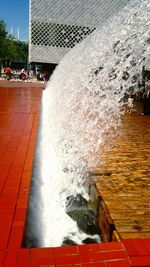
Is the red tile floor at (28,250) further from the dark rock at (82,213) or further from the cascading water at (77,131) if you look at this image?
the dark rock at (82,213)

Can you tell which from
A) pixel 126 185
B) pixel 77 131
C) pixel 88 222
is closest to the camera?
pixel 88 222

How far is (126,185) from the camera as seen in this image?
406 centimetres

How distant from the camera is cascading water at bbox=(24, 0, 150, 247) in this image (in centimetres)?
347

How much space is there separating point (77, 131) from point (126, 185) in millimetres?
2344

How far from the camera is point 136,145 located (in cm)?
630

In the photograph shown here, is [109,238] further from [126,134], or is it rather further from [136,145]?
[126,134]

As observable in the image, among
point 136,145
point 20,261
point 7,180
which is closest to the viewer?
point 20,261

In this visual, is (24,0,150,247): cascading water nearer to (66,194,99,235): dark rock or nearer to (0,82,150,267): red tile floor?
(66,194,99,235): dark rock

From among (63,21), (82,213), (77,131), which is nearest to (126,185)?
(82,213)

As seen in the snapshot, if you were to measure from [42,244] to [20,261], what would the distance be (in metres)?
0.87

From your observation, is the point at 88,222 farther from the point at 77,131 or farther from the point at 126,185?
the point at 77,131

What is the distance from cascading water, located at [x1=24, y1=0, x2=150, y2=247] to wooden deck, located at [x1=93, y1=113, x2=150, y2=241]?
30 centimetres

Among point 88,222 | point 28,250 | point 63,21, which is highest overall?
point 63,21

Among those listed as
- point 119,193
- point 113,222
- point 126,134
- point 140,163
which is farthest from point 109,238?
point 126,134
